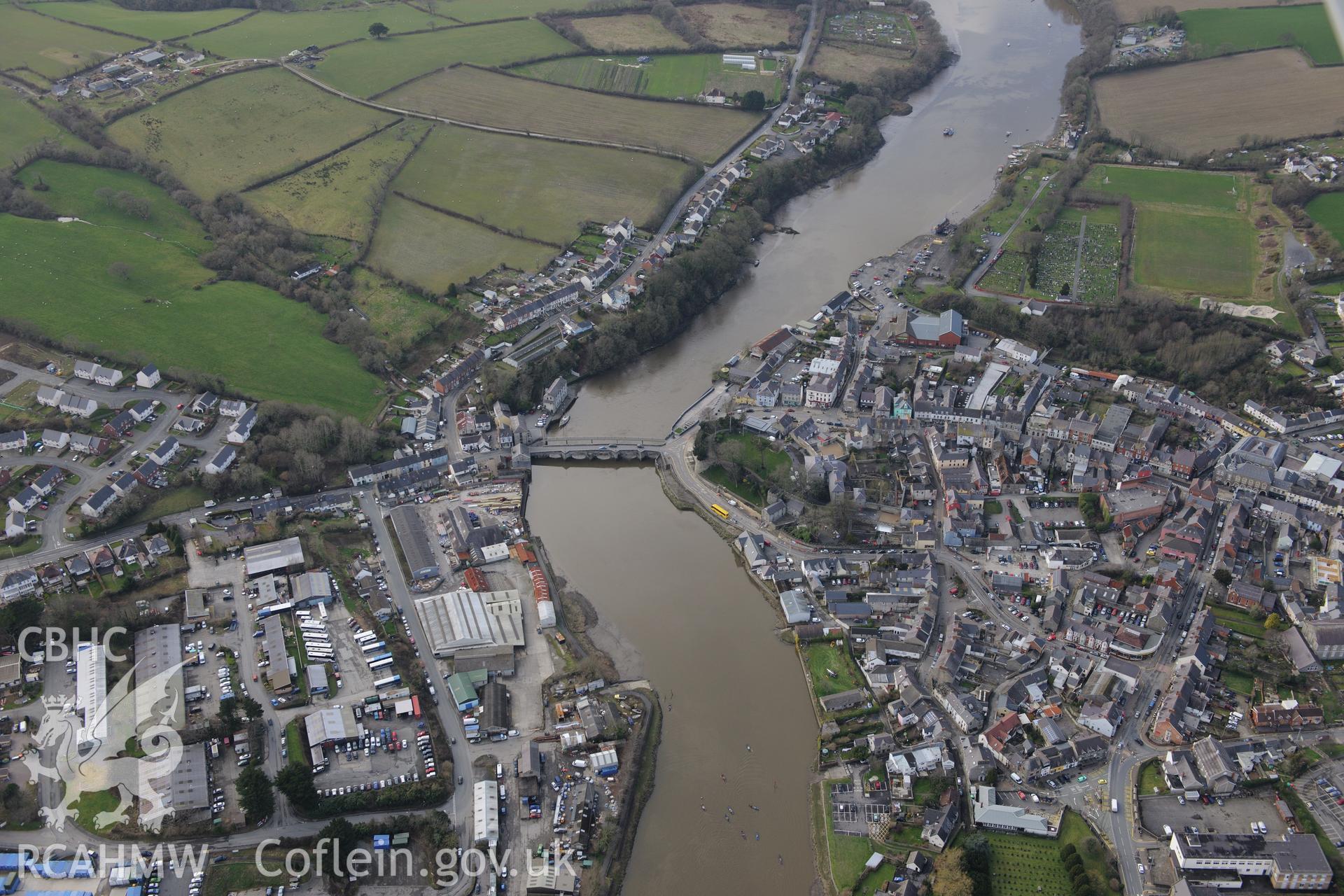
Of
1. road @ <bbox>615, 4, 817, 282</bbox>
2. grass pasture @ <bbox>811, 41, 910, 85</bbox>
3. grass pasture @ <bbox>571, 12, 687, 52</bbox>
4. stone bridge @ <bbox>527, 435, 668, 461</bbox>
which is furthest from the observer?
grass pasture @ <bbox>571, 12, 687, 52</bbox>

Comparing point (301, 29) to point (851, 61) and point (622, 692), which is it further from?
point (622, 692)

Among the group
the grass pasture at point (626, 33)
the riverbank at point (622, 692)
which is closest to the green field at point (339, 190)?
the grass pasture at point (626, 33)

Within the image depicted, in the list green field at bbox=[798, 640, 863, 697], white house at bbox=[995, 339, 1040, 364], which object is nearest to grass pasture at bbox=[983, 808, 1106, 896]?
green field at bbox=[798, 640, 863, 697]

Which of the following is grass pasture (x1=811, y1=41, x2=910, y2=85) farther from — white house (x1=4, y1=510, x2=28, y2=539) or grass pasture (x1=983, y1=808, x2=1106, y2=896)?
grass pasture (x1=983, y1=808, x2=1106, y2=896)

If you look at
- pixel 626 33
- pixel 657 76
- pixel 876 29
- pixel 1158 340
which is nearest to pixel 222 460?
pixel 1158 340

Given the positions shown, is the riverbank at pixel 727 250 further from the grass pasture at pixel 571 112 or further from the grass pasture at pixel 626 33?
the grass pasture at pixel 626 33

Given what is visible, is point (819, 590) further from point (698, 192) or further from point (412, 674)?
point (698, 192)
